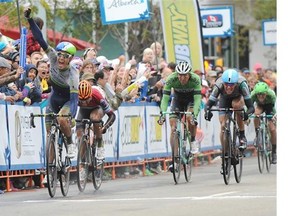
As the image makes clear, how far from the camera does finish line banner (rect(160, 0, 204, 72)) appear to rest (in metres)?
24.9

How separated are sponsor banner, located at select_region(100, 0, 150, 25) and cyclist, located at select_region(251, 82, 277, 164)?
2941 millimetres

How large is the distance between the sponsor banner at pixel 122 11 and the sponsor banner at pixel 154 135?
2.17 metres

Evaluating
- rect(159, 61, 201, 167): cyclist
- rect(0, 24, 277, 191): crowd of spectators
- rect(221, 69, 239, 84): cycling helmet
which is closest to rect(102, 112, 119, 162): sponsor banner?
rect(0, 24, 277, 191): crowd of spectators

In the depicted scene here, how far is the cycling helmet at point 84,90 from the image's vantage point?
1570 cm

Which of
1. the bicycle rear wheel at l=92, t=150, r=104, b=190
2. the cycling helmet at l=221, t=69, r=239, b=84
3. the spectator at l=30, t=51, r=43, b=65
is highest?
the spectator at l=30, t=51, r=43, b=65

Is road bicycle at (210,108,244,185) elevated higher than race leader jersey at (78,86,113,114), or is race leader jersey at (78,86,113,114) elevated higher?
race leader jersey at (78,86,113,114)

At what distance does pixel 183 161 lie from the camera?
57.7ft

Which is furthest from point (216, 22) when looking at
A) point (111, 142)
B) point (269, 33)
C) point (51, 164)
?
point (51, 164)

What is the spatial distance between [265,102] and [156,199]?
28.1 ft

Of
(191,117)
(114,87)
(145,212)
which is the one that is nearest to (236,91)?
(191,117)

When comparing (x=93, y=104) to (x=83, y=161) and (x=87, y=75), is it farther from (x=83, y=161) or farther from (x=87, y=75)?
(x=83, y=161)

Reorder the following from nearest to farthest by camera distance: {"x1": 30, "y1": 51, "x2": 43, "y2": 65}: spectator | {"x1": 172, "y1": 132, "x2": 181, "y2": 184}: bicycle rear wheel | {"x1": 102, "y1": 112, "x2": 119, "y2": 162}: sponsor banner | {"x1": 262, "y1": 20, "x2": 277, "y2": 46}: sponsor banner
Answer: {"x1": 172, "y1": 132, "x2": 181, "y2": 184}: bicycle rear wheel → {"x1": 30, "y1": 51, "x2": 43, "y2": 65}: spectator → {"x1": 102, "y1": 112, "x2": 119, "y2": 162}: sponsor banner → {"x1": 262, "y1": 20, "x2": 277, "y2": 46}: sponsor banner

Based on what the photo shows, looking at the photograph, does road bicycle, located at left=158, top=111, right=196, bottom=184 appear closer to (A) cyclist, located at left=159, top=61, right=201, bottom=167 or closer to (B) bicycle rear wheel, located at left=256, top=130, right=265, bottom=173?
(A) cyclist, located at left=159, top=61, right=201, bottom=167

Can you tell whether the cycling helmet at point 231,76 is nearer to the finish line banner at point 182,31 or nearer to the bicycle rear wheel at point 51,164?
the bicycle rear wheel at point 51,164
